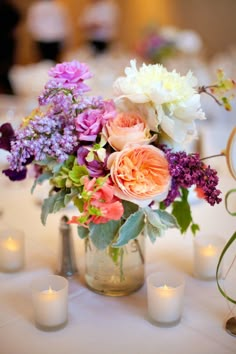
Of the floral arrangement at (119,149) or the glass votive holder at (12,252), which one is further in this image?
the glass votive holder at (12,252)

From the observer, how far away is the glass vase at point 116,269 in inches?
40.5

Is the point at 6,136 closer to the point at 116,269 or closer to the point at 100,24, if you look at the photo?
the point at 116,269

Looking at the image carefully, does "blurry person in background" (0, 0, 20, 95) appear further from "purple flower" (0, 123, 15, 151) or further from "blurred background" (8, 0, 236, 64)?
"purple flower" (0, 123, 15, 151)

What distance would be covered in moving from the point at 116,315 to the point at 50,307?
0.47 feet

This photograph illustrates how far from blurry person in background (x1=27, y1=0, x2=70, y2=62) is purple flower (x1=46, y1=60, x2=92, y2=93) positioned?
16.2 feet

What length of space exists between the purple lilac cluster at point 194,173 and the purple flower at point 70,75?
220 millimetres

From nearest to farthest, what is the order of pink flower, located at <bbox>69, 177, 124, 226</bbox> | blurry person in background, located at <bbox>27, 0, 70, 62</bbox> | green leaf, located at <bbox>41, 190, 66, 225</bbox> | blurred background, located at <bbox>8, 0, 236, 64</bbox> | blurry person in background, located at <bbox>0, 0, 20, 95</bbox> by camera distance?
pink flower, located at <bbox>69, 177, 124, 226</bbox>
green leaf, located at <bbox>41, 190, 66, 225</bbox>
blurred background, located at <bbox>8, 0, 236, 64</bbox>
blurry person in background, located at <bbox>27, 0, 70, 62</bbox>
blurry person in background, located at <bbox>0, 0, 20, 95</bbox>

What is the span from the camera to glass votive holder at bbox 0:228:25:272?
1.13 meters

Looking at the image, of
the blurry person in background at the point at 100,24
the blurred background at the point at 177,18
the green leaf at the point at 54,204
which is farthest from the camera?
the blurry person in background at the point at 100,24

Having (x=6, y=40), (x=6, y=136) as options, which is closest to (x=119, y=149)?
(x=6, y=136)

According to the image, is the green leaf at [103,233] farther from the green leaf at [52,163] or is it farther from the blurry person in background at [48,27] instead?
the blurry person in background at [48,27]

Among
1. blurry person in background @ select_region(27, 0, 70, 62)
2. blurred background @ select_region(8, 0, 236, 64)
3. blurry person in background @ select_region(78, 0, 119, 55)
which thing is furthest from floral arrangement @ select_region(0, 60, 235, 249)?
blurry person in background @ select_region(27, 0, 70, 62)

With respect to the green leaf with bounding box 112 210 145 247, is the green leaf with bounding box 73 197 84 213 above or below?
above

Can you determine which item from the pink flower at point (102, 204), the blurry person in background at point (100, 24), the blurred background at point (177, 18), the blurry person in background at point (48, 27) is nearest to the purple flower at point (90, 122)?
the pink flower at point (102, 204)
